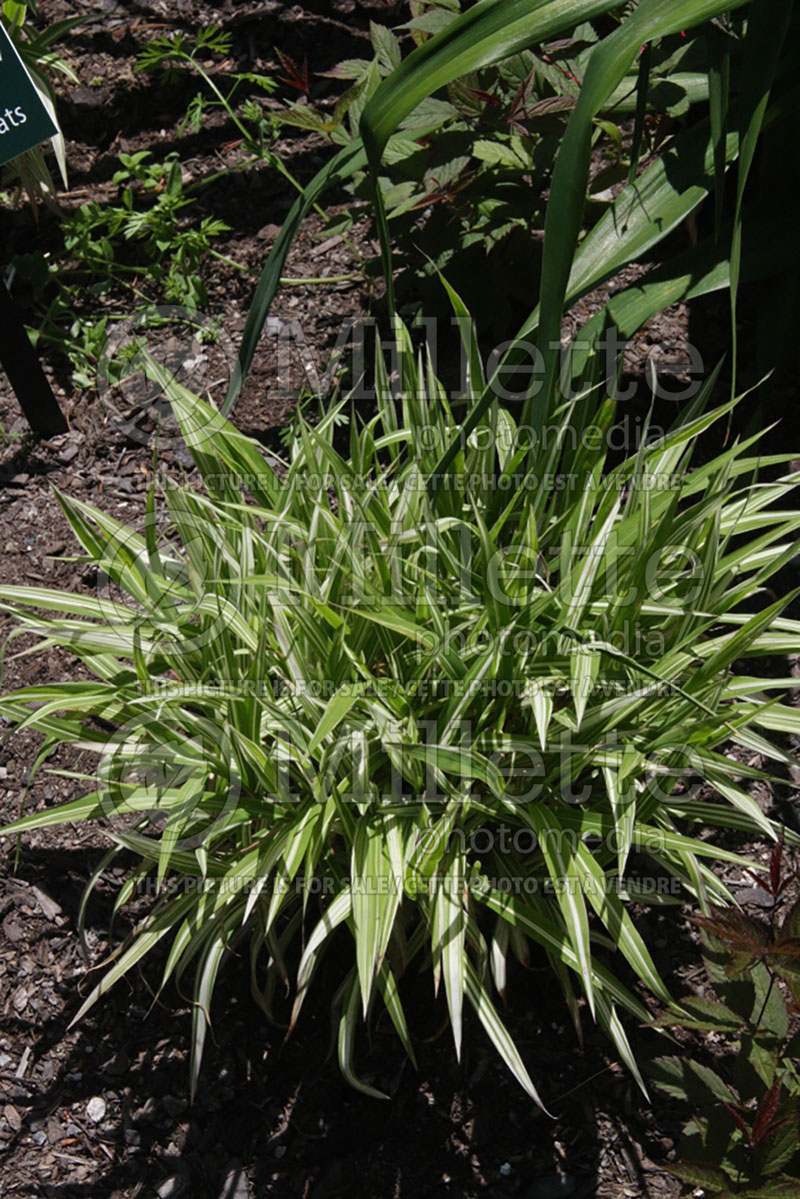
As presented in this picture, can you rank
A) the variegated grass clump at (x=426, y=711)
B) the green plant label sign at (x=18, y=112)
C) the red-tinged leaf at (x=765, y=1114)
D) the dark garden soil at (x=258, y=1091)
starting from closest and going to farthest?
the red-tinged leaf at (x=765, y=1114) < the variegated grass clump at (x=426, y=711) < the dark garden soil at (x=258, y=1091) < the green plant label sign at (x=18, y=112)

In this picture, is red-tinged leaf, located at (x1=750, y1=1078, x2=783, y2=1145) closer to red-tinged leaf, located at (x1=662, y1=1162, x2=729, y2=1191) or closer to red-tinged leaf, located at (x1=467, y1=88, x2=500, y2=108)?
red-tinged leaf, located at (x1=662, y1=1162, x2=729, y2=1191)

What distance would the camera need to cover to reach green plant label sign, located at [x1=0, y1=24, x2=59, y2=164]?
1781 mm

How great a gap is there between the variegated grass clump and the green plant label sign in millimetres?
592

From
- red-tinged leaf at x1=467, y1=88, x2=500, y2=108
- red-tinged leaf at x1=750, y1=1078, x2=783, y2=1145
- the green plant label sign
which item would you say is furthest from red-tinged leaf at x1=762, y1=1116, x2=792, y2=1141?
the green plant label sign

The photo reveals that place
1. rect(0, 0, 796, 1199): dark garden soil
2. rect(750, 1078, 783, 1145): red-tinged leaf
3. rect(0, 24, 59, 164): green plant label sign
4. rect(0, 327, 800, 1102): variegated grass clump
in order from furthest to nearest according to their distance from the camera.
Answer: rect(0, 24, 59, 164): green plant label sign → rect(0, 0, 796, 1199): dark garden soil → rect(0, 327, 800, 1102): variegated grass clump → rect(750, 1078, 783, 1145): red-tinged leaf

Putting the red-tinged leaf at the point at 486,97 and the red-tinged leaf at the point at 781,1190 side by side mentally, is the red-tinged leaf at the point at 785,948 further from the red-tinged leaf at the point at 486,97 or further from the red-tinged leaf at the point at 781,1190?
the red-tinged leaf at the point at 486,97

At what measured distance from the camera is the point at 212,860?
1444 millimetres

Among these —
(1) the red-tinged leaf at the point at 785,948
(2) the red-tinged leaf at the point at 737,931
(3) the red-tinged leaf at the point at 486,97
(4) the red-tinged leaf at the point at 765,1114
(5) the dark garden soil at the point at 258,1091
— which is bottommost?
(5) the dark garden soil at the point at 258,1091

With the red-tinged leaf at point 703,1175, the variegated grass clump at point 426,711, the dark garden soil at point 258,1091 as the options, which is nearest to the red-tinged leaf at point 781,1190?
the red-tinged leaf at point 703,1175

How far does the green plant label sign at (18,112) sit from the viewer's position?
1781mm

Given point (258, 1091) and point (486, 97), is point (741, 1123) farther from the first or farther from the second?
point (486, 97)

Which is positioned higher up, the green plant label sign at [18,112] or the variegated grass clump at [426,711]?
the green plant label sign at [18,112]

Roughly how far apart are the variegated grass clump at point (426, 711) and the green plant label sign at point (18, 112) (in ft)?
1.94

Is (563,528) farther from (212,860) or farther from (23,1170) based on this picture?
(23,1170)
